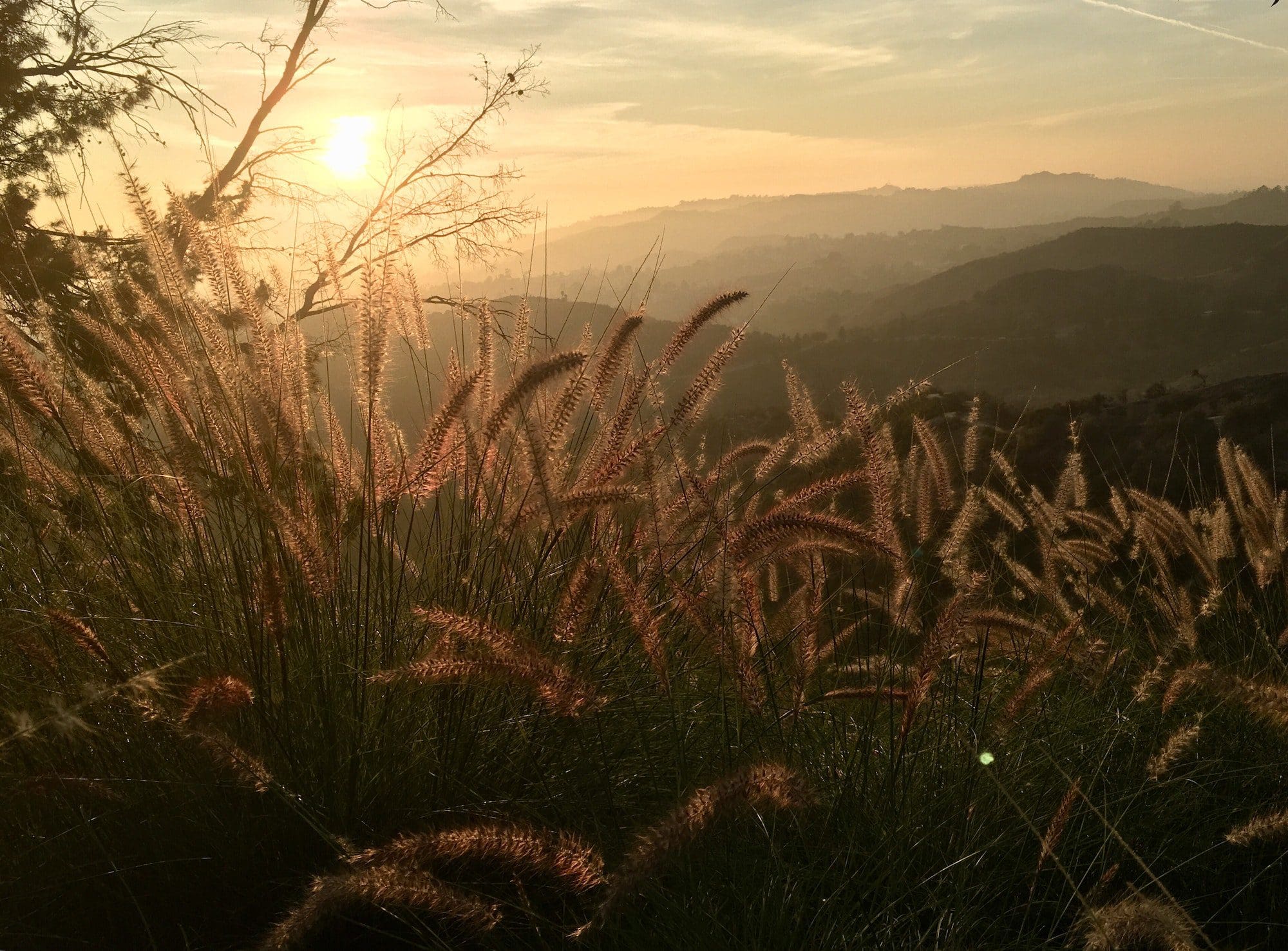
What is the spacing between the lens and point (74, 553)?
9.00ft

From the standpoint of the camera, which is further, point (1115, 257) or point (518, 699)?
point (1115, 257)

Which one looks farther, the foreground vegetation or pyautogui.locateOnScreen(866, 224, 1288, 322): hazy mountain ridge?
pyautogui.locateOnScreen(866, 224, 1288, 322): hazy mountain ridge

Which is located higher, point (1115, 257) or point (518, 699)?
point (1115, 257)

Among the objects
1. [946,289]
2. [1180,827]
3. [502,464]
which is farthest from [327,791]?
[946,289]

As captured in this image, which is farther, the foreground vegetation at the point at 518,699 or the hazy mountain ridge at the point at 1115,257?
the hazy mountain ridge at the point at 1115,257

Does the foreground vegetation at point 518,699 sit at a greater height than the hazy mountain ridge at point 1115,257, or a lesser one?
lesser

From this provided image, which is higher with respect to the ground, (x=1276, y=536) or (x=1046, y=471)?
(x=1276, y=536)

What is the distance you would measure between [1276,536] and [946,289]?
142m

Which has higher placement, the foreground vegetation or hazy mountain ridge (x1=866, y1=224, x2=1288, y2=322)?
hazy mountain ridge (x1=866, y1=224, x2=1288, y2=322)

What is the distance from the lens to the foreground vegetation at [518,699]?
1836mm

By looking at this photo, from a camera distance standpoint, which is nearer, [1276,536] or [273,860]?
[273,860]

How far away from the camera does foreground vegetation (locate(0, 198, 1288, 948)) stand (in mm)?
1836

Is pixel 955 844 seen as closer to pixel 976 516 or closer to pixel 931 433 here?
pixel 976 516

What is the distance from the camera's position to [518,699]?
2.40 metres
